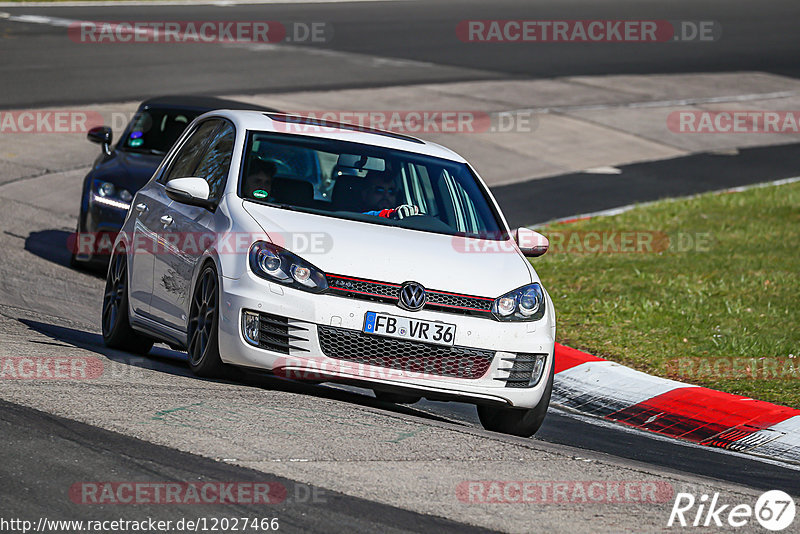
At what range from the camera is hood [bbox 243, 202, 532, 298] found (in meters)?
7.16

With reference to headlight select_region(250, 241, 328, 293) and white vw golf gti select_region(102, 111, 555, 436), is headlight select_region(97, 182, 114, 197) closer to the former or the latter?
white vw golf gti select_region(102, 111, 555, 436)

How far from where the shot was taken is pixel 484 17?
3847 centimetres

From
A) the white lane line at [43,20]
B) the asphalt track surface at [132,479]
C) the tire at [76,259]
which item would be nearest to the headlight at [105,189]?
the tire at [76,259]

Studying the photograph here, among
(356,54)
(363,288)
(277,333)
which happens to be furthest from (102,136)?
(356,54)

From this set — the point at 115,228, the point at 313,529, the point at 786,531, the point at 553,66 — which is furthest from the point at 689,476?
the point at 553,66

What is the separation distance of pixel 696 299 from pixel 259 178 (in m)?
5.63

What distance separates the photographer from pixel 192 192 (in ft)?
25.6

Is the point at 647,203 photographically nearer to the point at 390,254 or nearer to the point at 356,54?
the point at 390,254

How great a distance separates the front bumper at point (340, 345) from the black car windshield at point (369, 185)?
0.89m

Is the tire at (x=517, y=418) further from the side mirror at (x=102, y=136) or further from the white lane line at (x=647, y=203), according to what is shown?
the white lane line at (x=647, y=203)

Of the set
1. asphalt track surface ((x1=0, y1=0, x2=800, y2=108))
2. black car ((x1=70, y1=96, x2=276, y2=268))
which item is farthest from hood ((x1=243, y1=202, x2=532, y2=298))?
asphalt track surface ((x1=0, y1=0, x2=800, y2=108))

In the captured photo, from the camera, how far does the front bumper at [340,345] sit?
705cm

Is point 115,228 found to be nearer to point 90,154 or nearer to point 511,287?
point 511,287

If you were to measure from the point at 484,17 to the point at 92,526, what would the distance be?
34.7 meters
